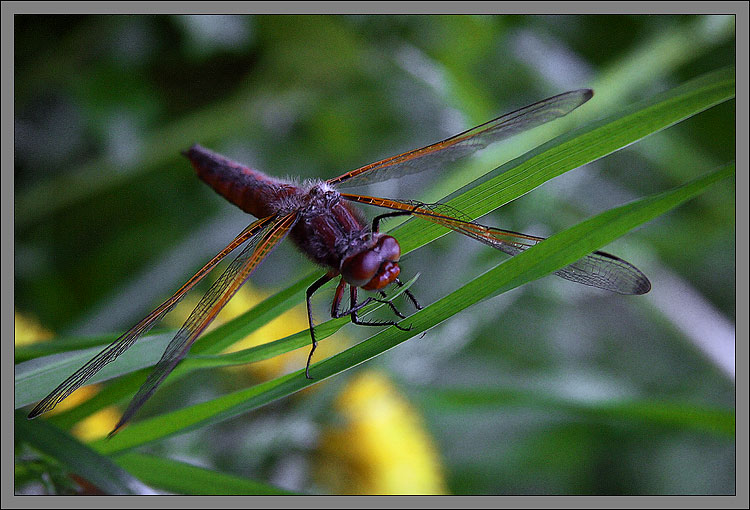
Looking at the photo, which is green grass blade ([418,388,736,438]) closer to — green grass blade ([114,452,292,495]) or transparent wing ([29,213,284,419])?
green grass blade ([114,452,292,495])

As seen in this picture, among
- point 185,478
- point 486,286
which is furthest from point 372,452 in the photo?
point 486,286

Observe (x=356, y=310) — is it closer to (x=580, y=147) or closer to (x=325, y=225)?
(x=325, y=225)

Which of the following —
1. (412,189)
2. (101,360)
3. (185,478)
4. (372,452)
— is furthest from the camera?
(412,189)

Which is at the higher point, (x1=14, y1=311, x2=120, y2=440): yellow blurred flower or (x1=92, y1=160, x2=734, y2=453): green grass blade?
(x1=14, y1=311, x2=120, y2=440): yellow blurred flower

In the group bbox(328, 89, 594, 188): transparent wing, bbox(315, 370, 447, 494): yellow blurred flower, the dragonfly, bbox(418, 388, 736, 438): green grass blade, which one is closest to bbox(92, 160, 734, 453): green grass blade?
the dragonfly

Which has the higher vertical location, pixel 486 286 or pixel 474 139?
pixel 474 139

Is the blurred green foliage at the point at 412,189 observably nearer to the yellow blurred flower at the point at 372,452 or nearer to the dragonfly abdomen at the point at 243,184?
the yellow blurred flower at the point at 372,452

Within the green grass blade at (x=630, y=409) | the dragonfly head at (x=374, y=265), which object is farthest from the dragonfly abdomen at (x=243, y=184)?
the green grass blade at (x=630, y=409)
